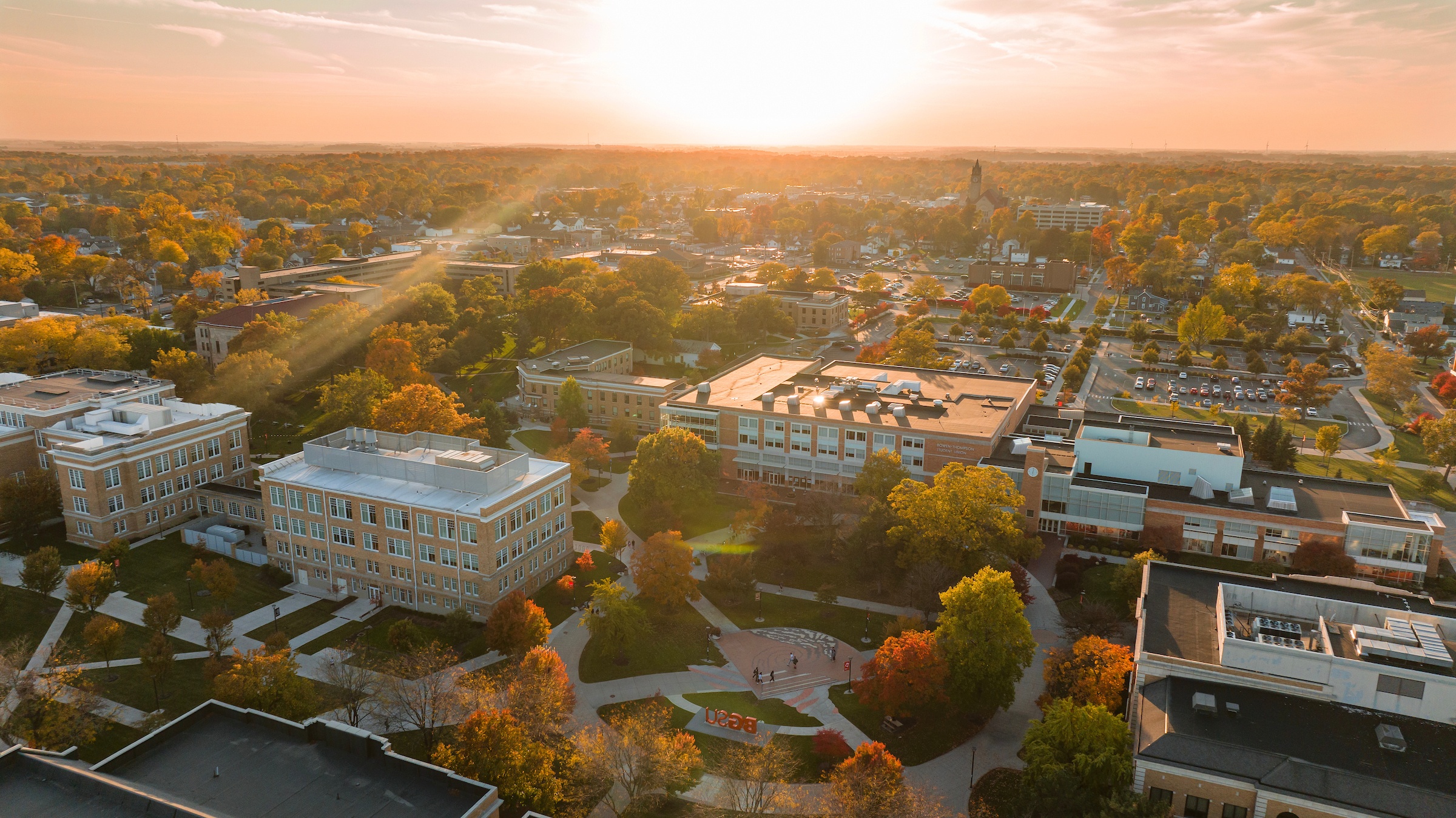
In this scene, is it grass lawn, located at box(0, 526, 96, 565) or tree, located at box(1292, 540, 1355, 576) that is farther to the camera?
grass lawn, located at box(0, 526, 96, 565)

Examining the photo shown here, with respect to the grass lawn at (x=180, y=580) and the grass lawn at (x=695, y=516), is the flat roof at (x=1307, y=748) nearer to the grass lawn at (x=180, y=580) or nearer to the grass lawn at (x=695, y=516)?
the grass lawn at (x=695, y=516)

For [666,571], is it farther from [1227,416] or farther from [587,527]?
[1227,416]

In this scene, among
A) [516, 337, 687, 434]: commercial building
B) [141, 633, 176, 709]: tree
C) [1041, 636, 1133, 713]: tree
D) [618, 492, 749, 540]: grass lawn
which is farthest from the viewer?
[516, 337, 687, 434]: commercial building

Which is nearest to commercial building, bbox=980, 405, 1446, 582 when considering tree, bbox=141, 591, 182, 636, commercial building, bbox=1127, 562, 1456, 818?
commercial building, bbox=1127, 562, 1456, 818

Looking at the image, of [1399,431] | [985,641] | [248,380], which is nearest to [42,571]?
[248,380]

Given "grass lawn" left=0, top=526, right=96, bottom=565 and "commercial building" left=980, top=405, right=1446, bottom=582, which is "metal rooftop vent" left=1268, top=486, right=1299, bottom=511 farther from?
"grass lawn" left=0, top=526, right=96, bottom=565

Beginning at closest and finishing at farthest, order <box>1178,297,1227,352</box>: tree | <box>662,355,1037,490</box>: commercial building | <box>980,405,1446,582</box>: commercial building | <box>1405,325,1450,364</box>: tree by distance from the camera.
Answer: <box>980,405,1446,582</box>: commercial building
<box>662,355,1037,490</box>: commercial building
<box>1405,325,1450,364</box>: tree
<box>1178,297,1227,352</box>: tree

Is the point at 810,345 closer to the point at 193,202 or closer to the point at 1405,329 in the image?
the point at 1405,329

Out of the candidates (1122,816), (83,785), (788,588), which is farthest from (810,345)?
(83,785)
